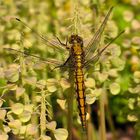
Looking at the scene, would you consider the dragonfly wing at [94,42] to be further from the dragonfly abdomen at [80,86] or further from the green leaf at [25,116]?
the green leaf at [25,116]

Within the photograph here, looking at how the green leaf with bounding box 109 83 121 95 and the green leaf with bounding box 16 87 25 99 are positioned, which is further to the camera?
the green leaf with bounding box 109 83 121 95

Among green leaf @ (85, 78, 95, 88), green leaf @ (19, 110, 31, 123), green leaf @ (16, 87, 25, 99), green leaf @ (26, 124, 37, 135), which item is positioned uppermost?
green leaf @ (85, 78, 95, 88)

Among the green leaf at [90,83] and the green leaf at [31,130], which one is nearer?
the green leaf at [31,130]

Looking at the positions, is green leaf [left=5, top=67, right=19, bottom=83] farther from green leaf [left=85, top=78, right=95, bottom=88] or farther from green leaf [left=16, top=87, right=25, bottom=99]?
green leaf [left=85, top=78, right=95, bottom=88]

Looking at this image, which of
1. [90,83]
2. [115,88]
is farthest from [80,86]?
[115,88]

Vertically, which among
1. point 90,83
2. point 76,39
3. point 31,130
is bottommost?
point 31,130

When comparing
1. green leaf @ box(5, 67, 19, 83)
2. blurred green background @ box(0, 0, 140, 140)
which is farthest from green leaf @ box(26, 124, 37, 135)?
green leaf @ box(5, 67, 19, 83)

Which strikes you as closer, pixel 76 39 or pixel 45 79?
pixel 76 39

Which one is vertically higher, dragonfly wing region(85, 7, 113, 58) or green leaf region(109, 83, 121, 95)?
dragonfly wing region(85, 7, 113, 58)

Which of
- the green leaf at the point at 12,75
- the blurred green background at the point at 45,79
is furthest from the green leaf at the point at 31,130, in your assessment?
the green leaf at the point at 12,75

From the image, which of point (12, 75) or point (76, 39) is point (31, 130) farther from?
point (76, 39)

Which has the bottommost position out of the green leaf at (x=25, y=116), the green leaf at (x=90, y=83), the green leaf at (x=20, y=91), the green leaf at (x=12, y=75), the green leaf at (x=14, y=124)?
the green leaf at (x=14, y=124)

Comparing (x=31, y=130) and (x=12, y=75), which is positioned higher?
(x=12, y=75)

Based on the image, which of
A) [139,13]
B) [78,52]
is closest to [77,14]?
[78,52]
